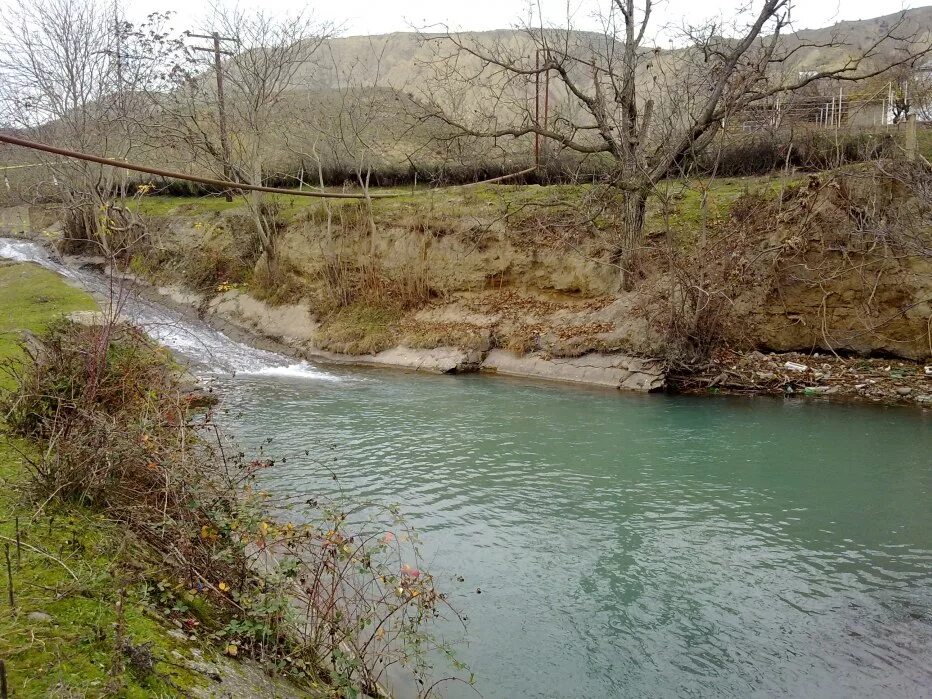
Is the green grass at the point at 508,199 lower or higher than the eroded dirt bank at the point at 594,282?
higher

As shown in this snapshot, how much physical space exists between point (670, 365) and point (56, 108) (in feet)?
66.5

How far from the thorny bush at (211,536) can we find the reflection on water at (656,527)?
903 millimetres

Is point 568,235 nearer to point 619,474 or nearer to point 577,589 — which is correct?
point 619,474

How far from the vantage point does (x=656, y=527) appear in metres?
7.43

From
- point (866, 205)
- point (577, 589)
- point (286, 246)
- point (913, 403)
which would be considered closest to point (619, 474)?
point (577, 589)

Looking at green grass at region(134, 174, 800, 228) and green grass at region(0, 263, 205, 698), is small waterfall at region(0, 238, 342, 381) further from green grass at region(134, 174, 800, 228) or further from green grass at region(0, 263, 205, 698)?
green grass at region(0, 263, 205, 698)

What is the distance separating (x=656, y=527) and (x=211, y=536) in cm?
480

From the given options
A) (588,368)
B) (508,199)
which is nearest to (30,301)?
(588,368)

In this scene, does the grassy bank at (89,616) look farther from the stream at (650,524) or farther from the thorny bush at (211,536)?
the stream at (650,524)

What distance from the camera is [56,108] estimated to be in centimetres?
2158

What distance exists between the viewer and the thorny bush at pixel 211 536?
3.99 meters

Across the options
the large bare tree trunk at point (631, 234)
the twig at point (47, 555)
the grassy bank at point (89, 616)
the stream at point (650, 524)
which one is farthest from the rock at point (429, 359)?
the twig at point (47, 555)

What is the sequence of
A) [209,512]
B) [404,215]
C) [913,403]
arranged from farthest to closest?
[404,215] → [913,403] → [209,512]

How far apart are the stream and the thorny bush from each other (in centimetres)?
88
